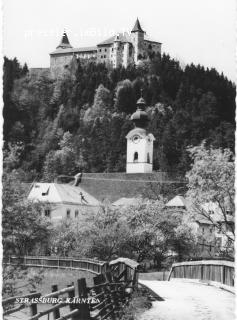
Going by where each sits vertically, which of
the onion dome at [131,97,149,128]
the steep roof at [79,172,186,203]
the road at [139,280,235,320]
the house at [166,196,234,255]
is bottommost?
the road at [139,280,235,320]

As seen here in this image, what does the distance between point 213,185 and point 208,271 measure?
3.61 metres

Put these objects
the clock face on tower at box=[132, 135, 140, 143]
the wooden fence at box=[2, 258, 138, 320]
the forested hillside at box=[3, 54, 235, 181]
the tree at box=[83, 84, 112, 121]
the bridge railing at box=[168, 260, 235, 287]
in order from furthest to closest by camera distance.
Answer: the tree at box=[83, 84, 112, 121] < the clock face on tower at box=[132, 135, 140, 143] < the forested hillside at box=[3, 54, 235, 181] < the bridge railing at box=[168, 260, 235, 287] < the wooden fence at box=[2, 258, 138, 320]

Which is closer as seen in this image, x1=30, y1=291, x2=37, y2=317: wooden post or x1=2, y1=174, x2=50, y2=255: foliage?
x1=30, y1=291, x2=37, y2=317: wooden post

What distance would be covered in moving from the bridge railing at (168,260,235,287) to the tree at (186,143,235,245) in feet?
4.70

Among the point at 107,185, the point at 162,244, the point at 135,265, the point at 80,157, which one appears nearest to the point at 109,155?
the point at 80,157

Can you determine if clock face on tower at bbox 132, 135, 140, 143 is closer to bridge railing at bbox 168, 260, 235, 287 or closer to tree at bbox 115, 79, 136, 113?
tree at bbox 115, 79, 136, 113

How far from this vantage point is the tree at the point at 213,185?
18359mm

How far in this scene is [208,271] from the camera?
15.8 meters

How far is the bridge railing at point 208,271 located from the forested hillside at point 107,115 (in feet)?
96.4

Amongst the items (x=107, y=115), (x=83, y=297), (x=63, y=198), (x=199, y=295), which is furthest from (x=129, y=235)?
(x=107, y=115)

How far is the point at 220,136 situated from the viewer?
35750 mm

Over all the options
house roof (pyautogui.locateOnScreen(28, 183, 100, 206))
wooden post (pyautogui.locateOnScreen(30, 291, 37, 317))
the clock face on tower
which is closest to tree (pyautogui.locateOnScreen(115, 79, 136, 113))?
the clock face on tower

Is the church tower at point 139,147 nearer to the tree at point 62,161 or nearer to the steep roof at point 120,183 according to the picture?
the steep roof at point 120,183

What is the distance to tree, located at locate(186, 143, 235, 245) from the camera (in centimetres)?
1836
